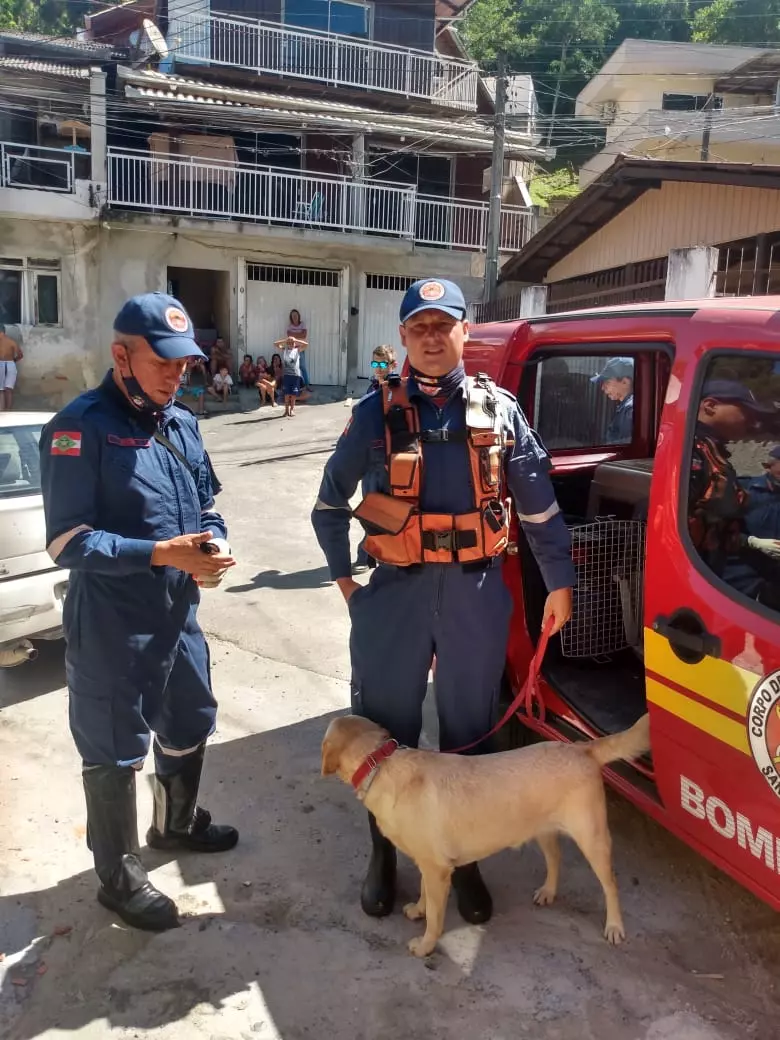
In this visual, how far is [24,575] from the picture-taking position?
444 cm

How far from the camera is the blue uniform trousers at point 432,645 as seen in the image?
105 inches

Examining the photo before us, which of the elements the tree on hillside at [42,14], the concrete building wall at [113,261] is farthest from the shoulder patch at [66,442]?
the tree on hillside at [42,14]

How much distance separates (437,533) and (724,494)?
0.84 m

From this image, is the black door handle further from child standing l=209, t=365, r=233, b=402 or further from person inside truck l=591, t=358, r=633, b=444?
child standing l=209, t=365, r=233, b=402

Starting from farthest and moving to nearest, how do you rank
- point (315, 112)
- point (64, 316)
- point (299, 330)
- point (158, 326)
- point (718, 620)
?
point (315, 112)
point (299, 330)
point (64, 316)
point (158, 326)
point (718, 620)

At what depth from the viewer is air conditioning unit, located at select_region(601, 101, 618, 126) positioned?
28.1m

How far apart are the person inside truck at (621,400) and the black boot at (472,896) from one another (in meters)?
2.38

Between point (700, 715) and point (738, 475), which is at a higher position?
point (738, 475)

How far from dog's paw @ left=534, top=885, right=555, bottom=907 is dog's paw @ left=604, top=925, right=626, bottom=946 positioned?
245mm

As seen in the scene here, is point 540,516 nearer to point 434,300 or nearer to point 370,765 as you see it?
point 434,300

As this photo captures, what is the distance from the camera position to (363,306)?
1975 centimetres

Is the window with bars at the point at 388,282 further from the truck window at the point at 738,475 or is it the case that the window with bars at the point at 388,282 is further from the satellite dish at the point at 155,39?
the truck window at the point at 738,475

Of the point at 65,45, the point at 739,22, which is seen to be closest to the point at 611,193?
the point at 65,45

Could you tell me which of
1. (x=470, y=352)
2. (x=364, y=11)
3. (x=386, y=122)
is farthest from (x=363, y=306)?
(x=470, y=352)
